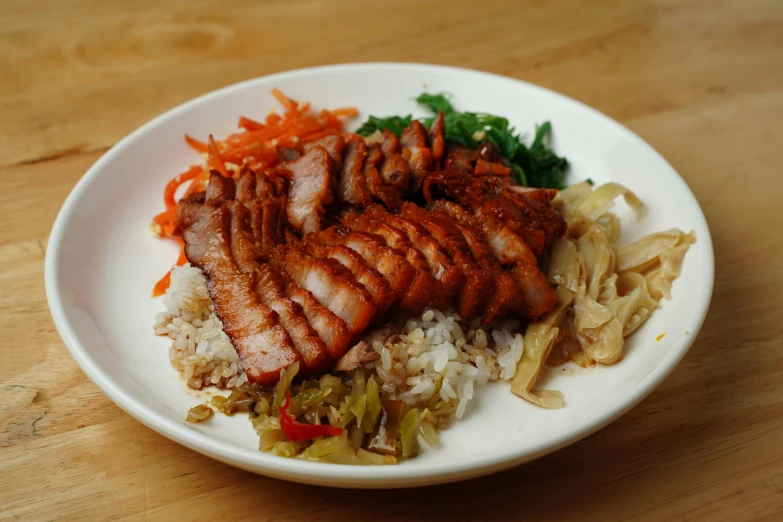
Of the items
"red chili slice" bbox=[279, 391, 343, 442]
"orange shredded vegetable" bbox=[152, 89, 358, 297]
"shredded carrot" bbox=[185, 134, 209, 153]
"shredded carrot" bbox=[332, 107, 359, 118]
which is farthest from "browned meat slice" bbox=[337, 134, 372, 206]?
"red chili slice" bbox=[279, 391, 343, 442]

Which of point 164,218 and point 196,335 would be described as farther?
point 164,218

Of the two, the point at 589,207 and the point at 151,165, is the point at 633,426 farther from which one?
the point at 151,165

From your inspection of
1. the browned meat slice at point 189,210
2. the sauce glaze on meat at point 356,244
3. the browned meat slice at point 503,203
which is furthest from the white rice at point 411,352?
the browned meat slice at point 503,203

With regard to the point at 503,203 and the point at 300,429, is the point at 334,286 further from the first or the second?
the point at 503,203

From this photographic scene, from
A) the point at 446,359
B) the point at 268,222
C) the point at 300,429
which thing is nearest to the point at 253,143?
the point at 268,222

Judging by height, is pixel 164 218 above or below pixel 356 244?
below

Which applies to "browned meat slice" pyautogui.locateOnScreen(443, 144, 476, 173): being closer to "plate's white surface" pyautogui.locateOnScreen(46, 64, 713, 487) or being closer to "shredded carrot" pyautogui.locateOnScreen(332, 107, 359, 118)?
"plate's white surface" pyautogui.locateOnScreen(46, 64, 713, 487)
